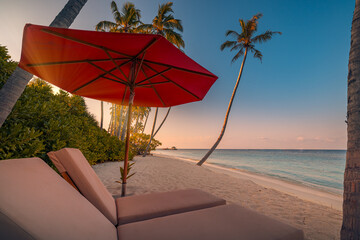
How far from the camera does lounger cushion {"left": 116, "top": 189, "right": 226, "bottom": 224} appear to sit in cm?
150

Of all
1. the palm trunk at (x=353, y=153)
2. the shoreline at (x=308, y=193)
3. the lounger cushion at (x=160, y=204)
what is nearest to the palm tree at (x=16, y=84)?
the lounger cushion at (x=160, y=204)

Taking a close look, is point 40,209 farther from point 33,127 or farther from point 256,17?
point 256,17

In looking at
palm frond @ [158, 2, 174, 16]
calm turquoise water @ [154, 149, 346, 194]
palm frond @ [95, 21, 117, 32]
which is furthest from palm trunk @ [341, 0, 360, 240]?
palm frond @ [95, 21, 117, 32]

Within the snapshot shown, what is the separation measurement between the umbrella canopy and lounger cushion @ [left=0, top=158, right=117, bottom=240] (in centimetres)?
140

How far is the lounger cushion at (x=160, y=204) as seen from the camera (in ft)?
4.93

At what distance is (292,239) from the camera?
1.09 meters

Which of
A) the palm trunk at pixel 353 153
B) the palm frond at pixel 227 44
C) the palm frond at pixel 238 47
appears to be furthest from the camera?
the palm frond at pixel 227 44

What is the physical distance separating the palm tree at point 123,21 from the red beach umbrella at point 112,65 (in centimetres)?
1199

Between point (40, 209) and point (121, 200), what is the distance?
129 centimetres

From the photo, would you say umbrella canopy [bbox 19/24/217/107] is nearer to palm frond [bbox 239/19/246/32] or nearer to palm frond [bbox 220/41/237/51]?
palm frond [bbox 220/41/237/51]

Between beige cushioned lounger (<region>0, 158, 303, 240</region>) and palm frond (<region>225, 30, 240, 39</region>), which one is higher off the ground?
palm frond (<region>225, 30, 240, 39</region>)

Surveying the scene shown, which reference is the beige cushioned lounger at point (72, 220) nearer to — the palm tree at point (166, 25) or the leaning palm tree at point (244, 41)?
the leaning palm tree at point (244, 41)

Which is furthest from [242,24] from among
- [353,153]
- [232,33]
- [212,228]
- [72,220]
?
[72,220]

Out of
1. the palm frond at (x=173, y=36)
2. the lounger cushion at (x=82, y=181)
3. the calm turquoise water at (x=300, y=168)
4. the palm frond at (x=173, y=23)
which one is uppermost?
the palm frond at (x=173, y=23)
